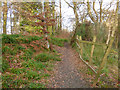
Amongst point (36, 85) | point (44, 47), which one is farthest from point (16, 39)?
point (36, 85)

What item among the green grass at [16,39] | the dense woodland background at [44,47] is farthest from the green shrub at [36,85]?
the green grass at [16,39]

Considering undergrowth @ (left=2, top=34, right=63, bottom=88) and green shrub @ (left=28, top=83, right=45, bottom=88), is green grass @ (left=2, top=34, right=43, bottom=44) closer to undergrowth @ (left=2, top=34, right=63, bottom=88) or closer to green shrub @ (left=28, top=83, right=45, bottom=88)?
undergrowth @ (left=2, top=34, right=63, bottom=88)

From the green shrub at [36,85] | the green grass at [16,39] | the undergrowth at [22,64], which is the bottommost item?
the green shrub at [36,85]

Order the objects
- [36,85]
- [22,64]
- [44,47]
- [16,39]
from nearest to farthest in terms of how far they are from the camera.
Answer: [36,85]
[22,64]
[16,39]
[44,47]

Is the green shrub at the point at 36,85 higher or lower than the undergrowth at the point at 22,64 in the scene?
lower

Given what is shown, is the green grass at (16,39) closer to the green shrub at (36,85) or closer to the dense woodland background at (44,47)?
the dense woodland background at (44,47)

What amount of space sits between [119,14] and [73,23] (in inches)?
307

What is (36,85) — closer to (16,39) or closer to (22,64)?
(22,64)

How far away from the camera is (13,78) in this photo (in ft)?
11.6

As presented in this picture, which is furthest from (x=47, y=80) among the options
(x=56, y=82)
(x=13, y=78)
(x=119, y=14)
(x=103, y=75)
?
(x=119, y=14)

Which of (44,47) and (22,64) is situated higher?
(44,47)

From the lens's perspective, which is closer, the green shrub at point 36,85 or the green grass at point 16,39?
the green shrub at point 36,85

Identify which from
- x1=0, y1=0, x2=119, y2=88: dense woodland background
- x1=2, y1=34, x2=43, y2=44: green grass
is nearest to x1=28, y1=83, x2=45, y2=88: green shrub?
x1=0, y1=0, x2=119, y2=88: dense woodland background

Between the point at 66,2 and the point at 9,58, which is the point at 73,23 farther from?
the point at 9,58
